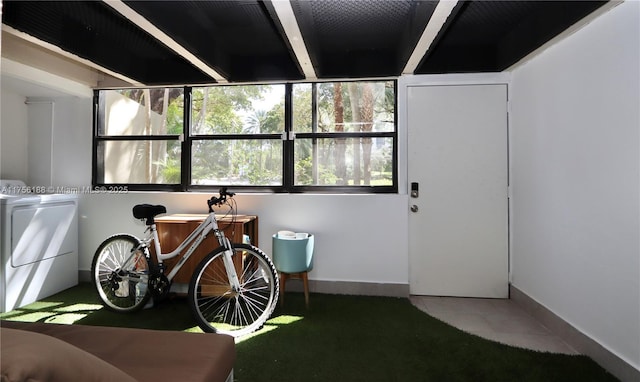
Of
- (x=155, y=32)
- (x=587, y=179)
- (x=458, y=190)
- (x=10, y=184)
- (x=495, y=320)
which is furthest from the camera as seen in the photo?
(x=10, y=184)

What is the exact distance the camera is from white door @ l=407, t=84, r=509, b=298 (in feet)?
9.08

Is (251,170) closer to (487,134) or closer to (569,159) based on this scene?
(487,134)

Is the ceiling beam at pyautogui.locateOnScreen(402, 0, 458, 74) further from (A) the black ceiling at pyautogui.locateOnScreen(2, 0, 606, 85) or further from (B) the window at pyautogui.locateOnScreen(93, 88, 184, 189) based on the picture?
(B) the window at pyautogui.locateOnScreen(93, 88, 184, 189)

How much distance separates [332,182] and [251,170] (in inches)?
34.5

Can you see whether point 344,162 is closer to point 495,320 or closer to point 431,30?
point 431,30

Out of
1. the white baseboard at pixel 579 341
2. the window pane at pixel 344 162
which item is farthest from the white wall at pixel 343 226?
the white baseboard at pixel 579 341

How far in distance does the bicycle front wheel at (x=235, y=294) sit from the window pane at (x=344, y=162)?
1.00 metres

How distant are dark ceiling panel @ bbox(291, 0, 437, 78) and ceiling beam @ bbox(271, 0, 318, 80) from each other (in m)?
0.04

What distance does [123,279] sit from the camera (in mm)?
2455

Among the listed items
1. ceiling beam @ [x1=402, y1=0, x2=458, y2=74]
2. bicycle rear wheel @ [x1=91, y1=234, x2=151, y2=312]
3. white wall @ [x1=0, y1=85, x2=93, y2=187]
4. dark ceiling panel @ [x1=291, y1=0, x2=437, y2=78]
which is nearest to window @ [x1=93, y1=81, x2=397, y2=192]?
white wall @ [x1=0, y1=85, x2=93, y2=187]

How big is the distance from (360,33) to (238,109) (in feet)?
4.78

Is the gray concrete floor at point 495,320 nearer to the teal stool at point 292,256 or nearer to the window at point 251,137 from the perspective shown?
the teal stool at point 292,256

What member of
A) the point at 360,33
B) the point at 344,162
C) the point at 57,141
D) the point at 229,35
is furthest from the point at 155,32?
the point at 57,141

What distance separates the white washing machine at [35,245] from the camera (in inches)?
95.7
